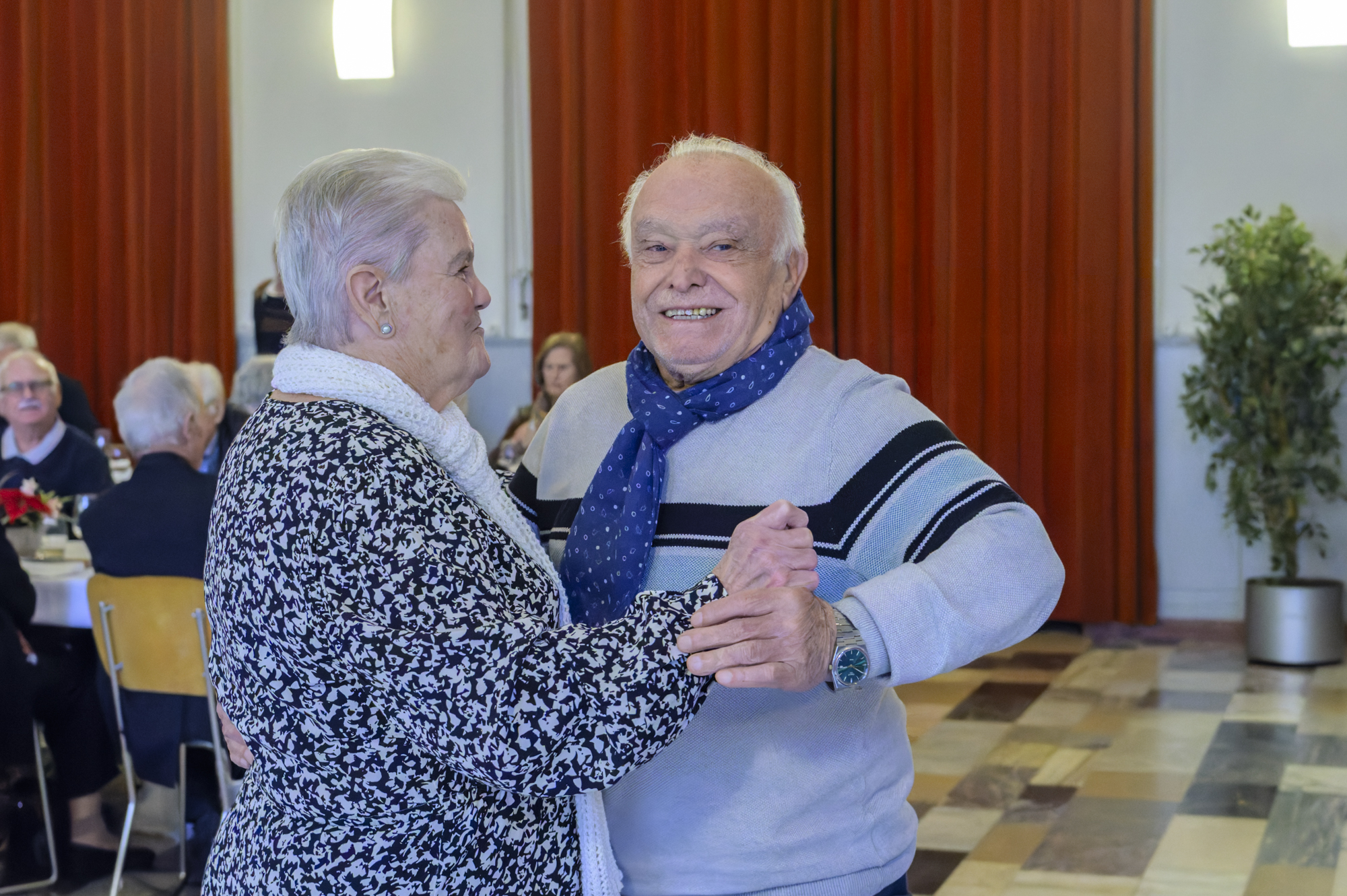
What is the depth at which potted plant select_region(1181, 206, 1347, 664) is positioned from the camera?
5.63 m

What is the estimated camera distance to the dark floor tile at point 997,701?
5.04 meters

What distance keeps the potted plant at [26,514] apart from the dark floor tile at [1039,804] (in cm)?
305

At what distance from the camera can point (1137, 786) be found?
4.13 meters

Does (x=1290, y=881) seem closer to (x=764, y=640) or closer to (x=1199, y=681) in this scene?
(x=1199, y=681)

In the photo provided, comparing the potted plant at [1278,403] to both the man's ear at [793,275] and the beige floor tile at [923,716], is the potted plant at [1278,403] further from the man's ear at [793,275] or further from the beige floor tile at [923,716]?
the man's ear at [793,275]

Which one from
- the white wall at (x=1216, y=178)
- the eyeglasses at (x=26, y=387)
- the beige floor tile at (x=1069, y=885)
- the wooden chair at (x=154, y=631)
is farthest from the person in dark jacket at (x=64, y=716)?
the white wall at (x=1216, y=178)

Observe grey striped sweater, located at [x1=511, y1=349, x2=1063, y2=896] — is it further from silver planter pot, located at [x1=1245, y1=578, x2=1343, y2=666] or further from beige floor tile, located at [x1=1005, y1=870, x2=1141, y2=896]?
silver planter pot, located at [x1=1245, y1=578, x2=1343, y2=666]

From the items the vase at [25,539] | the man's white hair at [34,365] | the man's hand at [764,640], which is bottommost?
the vase at [25,539]

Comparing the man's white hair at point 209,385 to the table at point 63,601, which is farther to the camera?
the man's white hair at point 209,385

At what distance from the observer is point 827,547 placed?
1562 mm

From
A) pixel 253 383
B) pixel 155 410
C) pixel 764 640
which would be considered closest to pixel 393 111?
pixel 253 383

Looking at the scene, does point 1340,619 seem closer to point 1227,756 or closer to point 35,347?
point 1227,756

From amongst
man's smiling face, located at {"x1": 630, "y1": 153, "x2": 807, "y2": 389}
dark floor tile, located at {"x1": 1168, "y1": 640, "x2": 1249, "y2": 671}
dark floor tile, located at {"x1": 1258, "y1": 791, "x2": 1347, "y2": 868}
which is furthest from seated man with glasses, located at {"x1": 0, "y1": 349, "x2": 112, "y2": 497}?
dark floor tile, located at {"x1": 1168, "y1": 640, "x2": 1249, "y2": 671}

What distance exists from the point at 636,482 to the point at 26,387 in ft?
14.1
